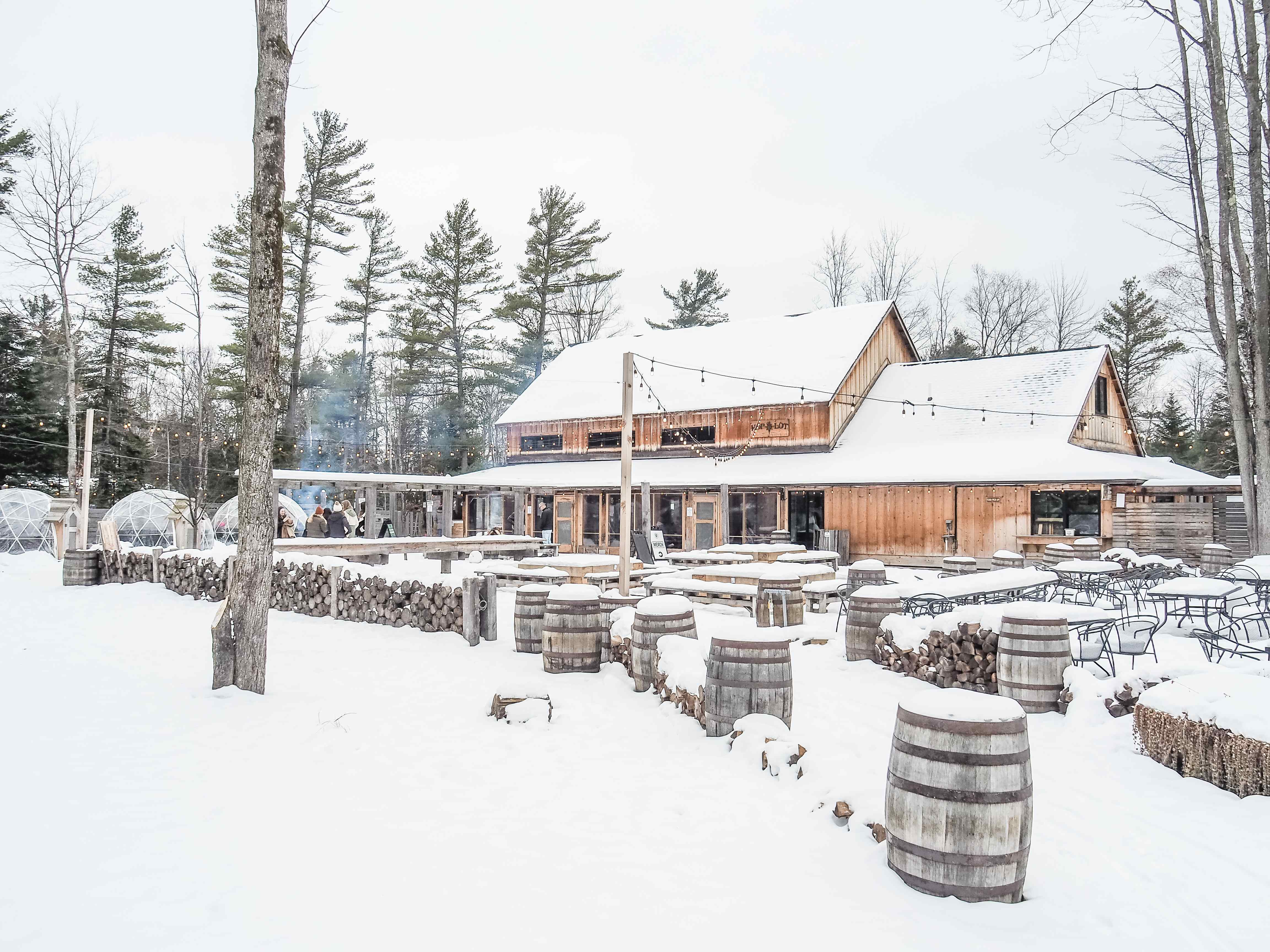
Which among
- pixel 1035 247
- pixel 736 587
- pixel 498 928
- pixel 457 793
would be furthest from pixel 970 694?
pixel 1035 247

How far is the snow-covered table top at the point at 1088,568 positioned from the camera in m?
10.2

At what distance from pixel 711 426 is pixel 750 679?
17960 mm

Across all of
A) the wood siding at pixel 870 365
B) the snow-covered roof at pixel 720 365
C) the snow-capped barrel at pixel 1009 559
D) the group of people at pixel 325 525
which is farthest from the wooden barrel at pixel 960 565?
the group of people at pixel 325 525

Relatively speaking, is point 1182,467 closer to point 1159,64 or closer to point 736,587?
point 1159,64

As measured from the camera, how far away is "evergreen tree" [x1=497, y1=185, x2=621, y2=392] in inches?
1390

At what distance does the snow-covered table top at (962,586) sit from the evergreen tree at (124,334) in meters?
27.1

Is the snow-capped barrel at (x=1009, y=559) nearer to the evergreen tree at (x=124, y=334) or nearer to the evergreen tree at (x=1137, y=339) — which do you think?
the evergreen tree at (x=1137, y=339)

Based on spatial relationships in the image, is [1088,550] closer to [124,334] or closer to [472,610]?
[472,610]

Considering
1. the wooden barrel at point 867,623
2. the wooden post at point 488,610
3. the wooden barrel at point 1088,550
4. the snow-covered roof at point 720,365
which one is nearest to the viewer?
the wooden barrel at point 867,623

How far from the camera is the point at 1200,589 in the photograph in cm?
677

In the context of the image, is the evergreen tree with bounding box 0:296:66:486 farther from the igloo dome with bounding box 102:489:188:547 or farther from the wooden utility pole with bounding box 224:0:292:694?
the wooden utility pole with bounding box 224:0:292:694

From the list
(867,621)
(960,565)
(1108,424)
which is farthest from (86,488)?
(1108,424)

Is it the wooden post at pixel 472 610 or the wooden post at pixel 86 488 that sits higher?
the wooden post at pixel 86 488

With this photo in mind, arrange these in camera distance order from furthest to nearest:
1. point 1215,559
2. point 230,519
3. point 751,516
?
point 230,519 → point 751,516 → point 1215,559
